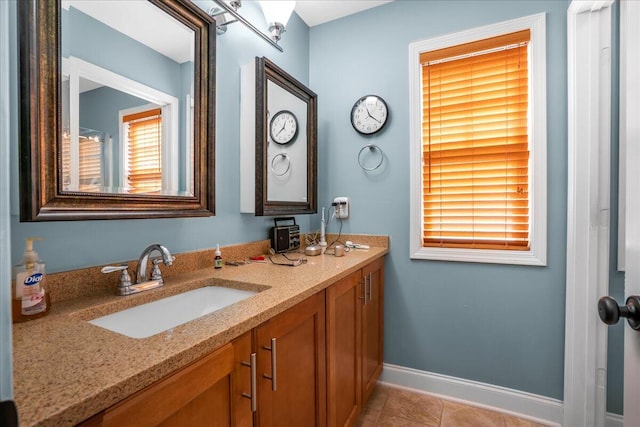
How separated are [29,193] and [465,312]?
84.6 inches

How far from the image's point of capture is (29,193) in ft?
2.54

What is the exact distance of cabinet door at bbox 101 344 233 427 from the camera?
1.78 feet

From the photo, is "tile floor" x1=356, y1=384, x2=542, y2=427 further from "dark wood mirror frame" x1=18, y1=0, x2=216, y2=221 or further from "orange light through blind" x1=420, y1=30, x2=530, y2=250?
"dark wood mirror frame" x1=18, y1=0, x2=216, y2=221

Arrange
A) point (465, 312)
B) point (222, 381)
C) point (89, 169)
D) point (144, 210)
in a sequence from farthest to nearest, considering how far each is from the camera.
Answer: point (465, 312), point (144, 210), point (89, 169), point (222, 381)

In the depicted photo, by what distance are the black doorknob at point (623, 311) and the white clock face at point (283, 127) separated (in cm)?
157

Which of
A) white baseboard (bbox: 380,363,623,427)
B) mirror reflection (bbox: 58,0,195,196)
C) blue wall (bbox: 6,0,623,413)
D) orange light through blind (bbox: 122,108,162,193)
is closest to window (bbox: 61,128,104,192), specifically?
mirror reflection (bbox: 58,0,195,196)

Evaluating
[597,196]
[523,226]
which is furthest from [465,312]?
[597,196]

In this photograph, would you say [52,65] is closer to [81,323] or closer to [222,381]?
[81,323]

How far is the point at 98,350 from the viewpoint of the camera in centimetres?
62

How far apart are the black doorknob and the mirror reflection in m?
1.39

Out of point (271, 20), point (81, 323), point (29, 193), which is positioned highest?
point (271, 20)

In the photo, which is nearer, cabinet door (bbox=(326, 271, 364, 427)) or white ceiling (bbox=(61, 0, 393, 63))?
white ceiling (bbox=(61, 0, 393, 63))

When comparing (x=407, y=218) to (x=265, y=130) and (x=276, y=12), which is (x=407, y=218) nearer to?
(x=265, y=130)

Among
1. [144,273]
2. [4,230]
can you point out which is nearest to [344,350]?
[144,273]
